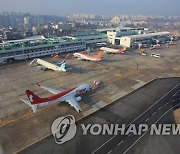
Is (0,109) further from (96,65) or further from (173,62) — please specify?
(173,62)

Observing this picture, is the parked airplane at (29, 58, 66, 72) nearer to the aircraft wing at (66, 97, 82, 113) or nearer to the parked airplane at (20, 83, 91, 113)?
the parked airplane at (20, 83, 91, 113)

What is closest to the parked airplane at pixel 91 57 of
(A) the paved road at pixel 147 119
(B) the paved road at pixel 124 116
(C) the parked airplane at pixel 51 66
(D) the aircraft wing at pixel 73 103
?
(C) the parked airplane at pixel 51 66

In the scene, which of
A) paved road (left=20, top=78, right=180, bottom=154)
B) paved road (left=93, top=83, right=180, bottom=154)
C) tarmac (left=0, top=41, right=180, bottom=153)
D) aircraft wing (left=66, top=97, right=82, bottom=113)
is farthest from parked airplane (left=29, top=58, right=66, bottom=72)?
paved road (left=93, top=83, right=180, bottom=154)

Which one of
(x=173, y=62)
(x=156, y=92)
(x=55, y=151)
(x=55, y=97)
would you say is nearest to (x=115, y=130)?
(x=55, y=151)

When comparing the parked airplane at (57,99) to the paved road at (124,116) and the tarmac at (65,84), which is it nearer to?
the tarmac at (65,84)

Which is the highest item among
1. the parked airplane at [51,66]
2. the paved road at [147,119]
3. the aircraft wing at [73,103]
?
the parked airplane at [51,66]

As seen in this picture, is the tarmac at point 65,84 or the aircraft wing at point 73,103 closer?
the tarmac at point 65,84
